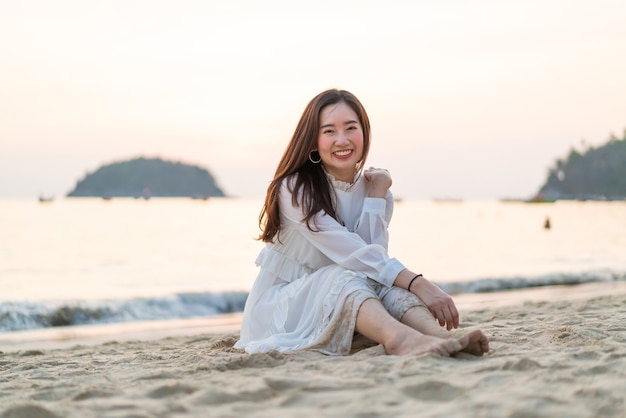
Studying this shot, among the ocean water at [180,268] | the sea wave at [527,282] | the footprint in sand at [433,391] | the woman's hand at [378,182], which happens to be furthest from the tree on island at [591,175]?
the footprint in sand at [433,391]

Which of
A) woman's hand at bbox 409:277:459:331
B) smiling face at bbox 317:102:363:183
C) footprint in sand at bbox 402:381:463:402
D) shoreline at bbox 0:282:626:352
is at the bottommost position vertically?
shoreline at bbox 0:282:626:352

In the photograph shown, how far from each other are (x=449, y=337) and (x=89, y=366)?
6.97 feet

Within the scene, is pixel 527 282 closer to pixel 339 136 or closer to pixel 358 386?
pixel 339 136

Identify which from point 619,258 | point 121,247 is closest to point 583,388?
point 619,258

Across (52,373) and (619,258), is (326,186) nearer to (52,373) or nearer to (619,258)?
(52,373)

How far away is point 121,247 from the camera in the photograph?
64.8 feet

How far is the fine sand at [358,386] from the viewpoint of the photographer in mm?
2207

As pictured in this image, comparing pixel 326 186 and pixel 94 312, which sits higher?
pixel 326 186

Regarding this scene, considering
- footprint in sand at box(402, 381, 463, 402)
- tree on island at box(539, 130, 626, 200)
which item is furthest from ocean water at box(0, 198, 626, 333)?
tree on island at box(539, 130, 626, 200)

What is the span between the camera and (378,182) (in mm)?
4000

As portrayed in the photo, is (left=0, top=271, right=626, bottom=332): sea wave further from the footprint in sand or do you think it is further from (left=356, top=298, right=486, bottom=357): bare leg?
the footprint in sand

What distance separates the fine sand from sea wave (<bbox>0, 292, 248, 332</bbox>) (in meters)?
5.45

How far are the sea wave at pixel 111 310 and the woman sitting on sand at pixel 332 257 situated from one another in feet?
18.1

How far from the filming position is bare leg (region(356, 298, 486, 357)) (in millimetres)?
3041
